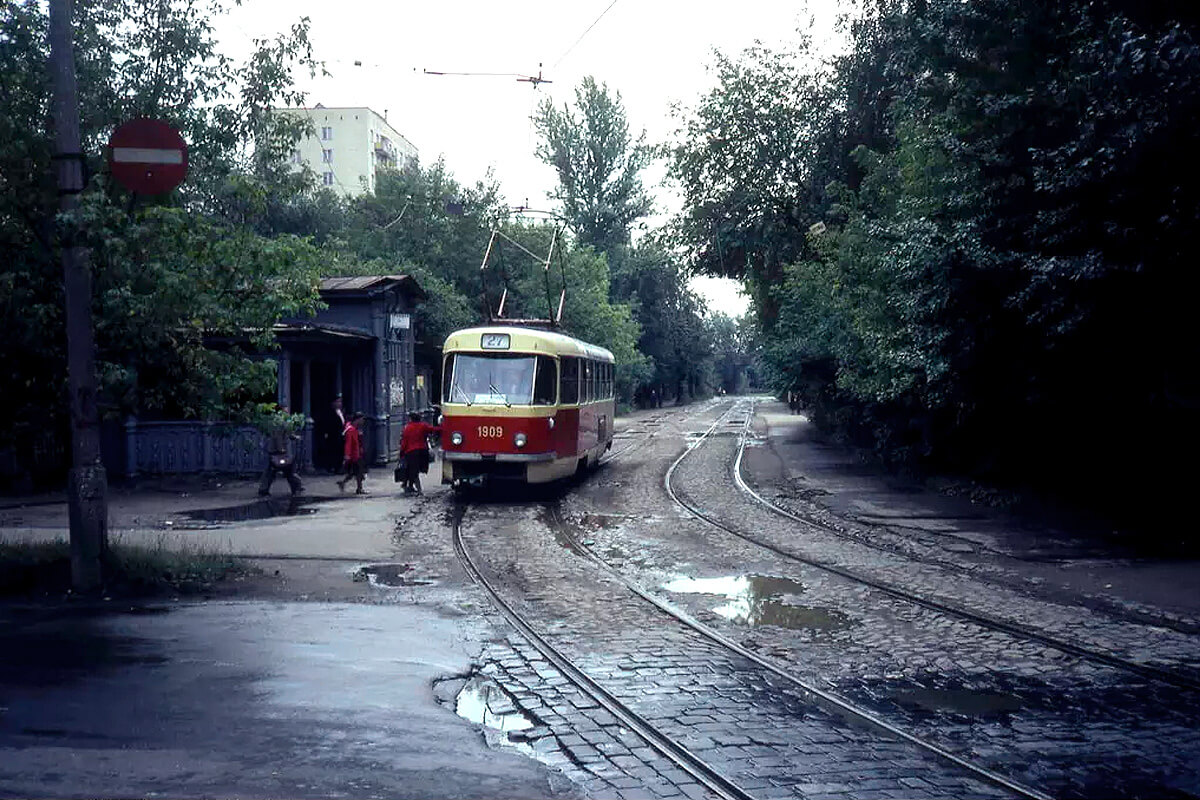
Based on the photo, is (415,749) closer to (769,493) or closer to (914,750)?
(914,750)

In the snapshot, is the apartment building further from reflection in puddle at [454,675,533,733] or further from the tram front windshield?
reflection in puddle at [454,675,533,733]

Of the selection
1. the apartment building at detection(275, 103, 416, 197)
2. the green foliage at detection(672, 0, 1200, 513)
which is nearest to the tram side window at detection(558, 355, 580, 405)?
the green foliage at detection(672, 0, 1200, 513)

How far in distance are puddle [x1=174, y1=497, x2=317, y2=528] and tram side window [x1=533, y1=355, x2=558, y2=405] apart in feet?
14.2

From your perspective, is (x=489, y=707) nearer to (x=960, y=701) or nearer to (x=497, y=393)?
(x=960, y=701)

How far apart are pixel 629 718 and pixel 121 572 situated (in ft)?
21.8

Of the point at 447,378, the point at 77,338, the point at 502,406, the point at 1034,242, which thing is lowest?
the point at 502,406

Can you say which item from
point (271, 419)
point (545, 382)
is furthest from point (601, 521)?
point (271, 419)

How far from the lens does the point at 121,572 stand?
1136cm

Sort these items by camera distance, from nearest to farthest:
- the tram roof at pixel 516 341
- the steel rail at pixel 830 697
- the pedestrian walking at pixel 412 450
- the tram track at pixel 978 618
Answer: the steel rail at pixel 830 697 → the tram track at pixel 978 618 → the tram roof at pixel 516 341 → the pedestrian walking at pixel 412 450

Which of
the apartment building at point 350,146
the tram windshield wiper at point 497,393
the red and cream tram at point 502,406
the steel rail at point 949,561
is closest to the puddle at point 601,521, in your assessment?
the red and cream tram at point 502,406

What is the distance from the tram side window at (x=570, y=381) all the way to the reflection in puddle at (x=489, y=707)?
12.6m

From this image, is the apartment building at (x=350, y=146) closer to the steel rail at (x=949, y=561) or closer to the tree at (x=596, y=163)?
the tree at (x=596, y=163)

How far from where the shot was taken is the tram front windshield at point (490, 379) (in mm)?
19812

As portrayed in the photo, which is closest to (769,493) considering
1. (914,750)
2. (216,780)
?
(914,750)
